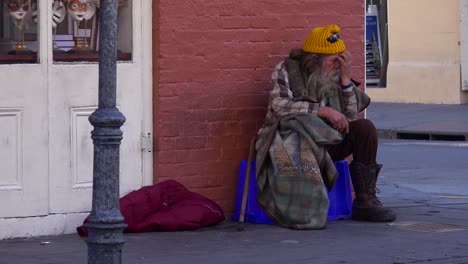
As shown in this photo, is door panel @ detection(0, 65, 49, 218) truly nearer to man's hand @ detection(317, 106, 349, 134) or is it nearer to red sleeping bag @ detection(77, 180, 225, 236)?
red sleeping bag @ detection(77, 180, 225, 236)

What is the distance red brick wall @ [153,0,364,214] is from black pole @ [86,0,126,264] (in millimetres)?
3210

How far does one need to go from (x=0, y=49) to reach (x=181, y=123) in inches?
56.9

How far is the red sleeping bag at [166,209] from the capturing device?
8539 millimetres

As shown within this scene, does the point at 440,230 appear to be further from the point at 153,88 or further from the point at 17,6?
the point at 17,6

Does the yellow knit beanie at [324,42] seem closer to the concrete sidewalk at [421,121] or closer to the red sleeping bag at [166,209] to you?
the red sleeping bag at [166,209]

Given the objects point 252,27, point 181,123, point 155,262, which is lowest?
point 155,262

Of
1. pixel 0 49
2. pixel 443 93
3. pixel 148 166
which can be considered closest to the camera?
pixel 0 49

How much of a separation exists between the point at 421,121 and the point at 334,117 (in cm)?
1161

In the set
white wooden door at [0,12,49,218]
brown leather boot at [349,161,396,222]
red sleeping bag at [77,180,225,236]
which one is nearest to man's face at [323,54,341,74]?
brown leather boot at [349,161,396,222]

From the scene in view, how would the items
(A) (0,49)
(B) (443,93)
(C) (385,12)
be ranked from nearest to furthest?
(A) (0,49) < (B) (443,93) < (C) (385,12)

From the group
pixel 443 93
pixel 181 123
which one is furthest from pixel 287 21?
pixel 443 93

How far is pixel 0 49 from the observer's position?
8391 millimetres

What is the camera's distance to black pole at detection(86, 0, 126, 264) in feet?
18.4

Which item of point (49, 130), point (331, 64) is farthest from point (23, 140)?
point (331, 64)
